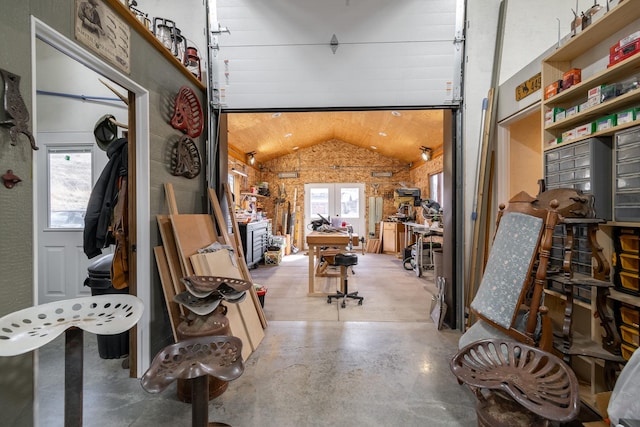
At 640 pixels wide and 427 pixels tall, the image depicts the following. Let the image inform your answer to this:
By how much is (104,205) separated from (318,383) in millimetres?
2124

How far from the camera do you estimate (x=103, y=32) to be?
1631 mm

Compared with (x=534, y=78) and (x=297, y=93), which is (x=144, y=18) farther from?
(x=534, y=78)

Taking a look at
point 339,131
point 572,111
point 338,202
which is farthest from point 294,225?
point 572,111

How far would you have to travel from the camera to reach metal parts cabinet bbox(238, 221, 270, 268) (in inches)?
205

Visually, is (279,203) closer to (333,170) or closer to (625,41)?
(333,170)

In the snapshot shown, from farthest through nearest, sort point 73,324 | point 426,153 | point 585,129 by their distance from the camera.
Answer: point 426,153 → point 585,129 → point 73,324

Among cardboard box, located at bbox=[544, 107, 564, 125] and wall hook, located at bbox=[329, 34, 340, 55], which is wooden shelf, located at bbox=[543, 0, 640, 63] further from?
wall hook, located at bbox=[329, 34, 340, 55]

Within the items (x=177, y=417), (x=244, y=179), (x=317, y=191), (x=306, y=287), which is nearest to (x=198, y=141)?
(x=177, y=417)

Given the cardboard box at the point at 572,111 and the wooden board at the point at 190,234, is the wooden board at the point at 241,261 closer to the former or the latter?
the wooden board at the point at 190,234

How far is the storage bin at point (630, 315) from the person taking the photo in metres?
1.40

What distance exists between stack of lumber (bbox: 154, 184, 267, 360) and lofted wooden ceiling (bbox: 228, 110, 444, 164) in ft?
11.0

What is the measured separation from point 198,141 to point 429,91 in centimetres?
248

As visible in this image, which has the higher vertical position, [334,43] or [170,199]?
[334,43]

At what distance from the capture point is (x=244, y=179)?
745 centimetres
